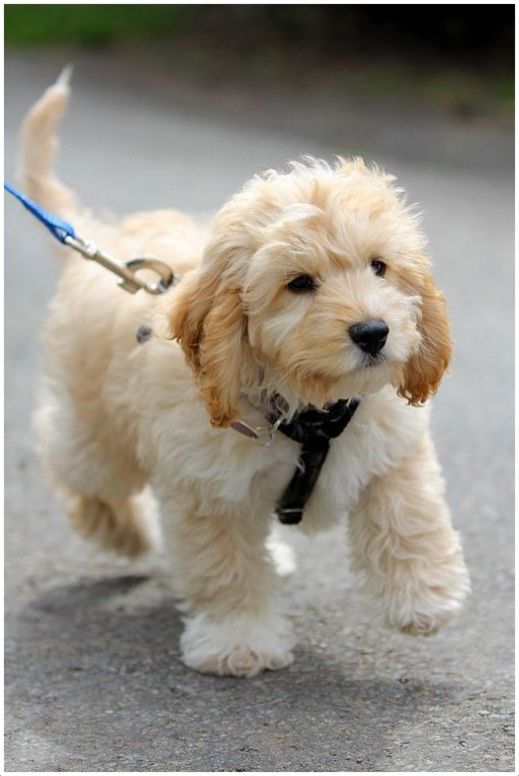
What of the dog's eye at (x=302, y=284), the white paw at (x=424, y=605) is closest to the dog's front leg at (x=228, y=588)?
the white paw at (x=424, y=605)

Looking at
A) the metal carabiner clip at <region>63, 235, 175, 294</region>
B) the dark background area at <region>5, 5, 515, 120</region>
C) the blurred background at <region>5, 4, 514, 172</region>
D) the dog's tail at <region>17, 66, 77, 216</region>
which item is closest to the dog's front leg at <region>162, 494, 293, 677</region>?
the metal carabiner clip at <region>63, 235, 175, 294</region>

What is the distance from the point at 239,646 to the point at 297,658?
0.77 ft

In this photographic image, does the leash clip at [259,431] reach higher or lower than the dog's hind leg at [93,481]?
higher

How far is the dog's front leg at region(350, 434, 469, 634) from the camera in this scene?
4023 mm

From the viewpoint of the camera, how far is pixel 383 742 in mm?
3682

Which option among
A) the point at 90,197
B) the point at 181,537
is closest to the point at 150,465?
the point at 181,537

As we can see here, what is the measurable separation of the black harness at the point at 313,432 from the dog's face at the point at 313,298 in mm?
104

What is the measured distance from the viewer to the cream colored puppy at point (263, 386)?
11.5 feet

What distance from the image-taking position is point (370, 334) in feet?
11.1

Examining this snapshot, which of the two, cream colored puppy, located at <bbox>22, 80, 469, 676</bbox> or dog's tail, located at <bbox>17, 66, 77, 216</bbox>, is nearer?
cream colored puppy, located at <bbox>22, 80, 469, 676</bbox>

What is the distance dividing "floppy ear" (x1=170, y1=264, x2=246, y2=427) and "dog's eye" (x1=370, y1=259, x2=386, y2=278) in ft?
1.28

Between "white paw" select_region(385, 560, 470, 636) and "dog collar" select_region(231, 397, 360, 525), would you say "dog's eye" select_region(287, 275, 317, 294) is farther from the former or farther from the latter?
"white paw" select_region(385, 560, 470, 636)

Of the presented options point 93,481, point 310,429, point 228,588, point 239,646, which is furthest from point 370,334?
point 93,481

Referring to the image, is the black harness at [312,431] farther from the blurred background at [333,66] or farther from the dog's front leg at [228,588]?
the blurred background at [333,66]
